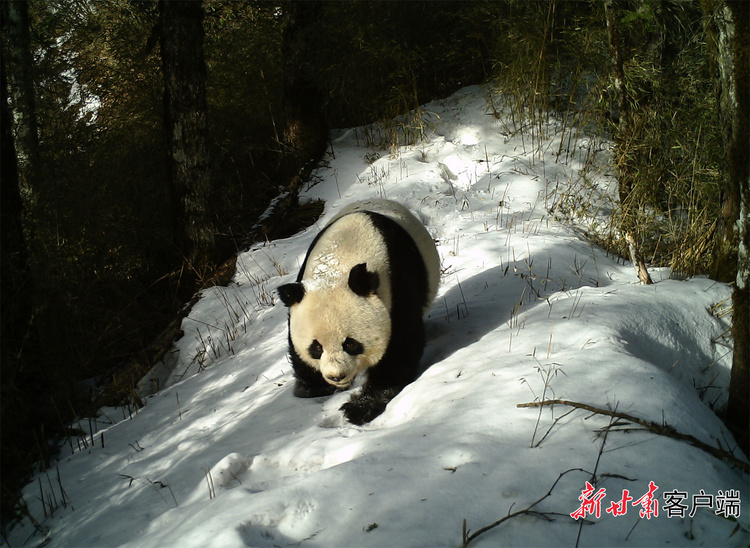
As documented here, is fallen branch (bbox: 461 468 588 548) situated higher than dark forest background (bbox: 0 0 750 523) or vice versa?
dark forest background (bbox: 0 0 750 523)

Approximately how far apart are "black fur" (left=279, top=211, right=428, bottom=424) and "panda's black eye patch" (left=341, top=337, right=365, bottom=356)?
229 millimetres

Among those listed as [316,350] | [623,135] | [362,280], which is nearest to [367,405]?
[316,350]

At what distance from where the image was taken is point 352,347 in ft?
10.0

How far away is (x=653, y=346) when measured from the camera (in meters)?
3.34

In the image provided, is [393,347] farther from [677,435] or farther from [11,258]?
[11,258]

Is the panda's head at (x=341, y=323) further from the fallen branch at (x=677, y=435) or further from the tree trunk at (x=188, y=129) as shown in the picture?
the tree trunk at (x=188, y=129)

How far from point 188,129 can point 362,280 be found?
3943 millimetres

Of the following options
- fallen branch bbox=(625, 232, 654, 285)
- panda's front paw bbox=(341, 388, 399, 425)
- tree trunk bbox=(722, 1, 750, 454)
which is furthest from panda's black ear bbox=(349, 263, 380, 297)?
fallen branch bbox=(625, 232, 654, 285)

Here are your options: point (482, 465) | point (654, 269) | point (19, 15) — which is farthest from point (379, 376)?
point (19, 15)

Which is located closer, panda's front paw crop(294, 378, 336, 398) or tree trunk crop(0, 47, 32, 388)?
panda's front paw crop(294, 378, 336, 398)

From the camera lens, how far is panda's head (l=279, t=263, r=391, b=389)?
300cm

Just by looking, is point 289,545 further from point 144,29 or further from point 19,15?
Result: point 144,29

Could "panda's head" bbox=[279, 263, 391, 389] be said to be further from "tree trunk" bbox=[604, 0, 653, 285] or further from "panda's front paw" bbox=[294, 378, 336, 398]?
"tree trunk" bbox=[604, 0, 653, 285]

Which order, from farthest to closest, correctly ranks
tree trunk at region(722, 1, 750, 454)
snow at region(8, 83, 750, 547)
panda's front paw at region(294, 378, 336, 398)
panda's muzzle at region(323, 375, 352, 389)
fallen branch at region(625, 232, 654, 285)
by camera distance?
fallen branch at region(625, 232, 654, 285)
panda's front paw at region(294, 378, 336, 398)
panda's muzzle at region(323, 375, 352, 389)
tree trunk at region(722, 1, 750, 454)
snow at region(8, 83, 750, 547)
